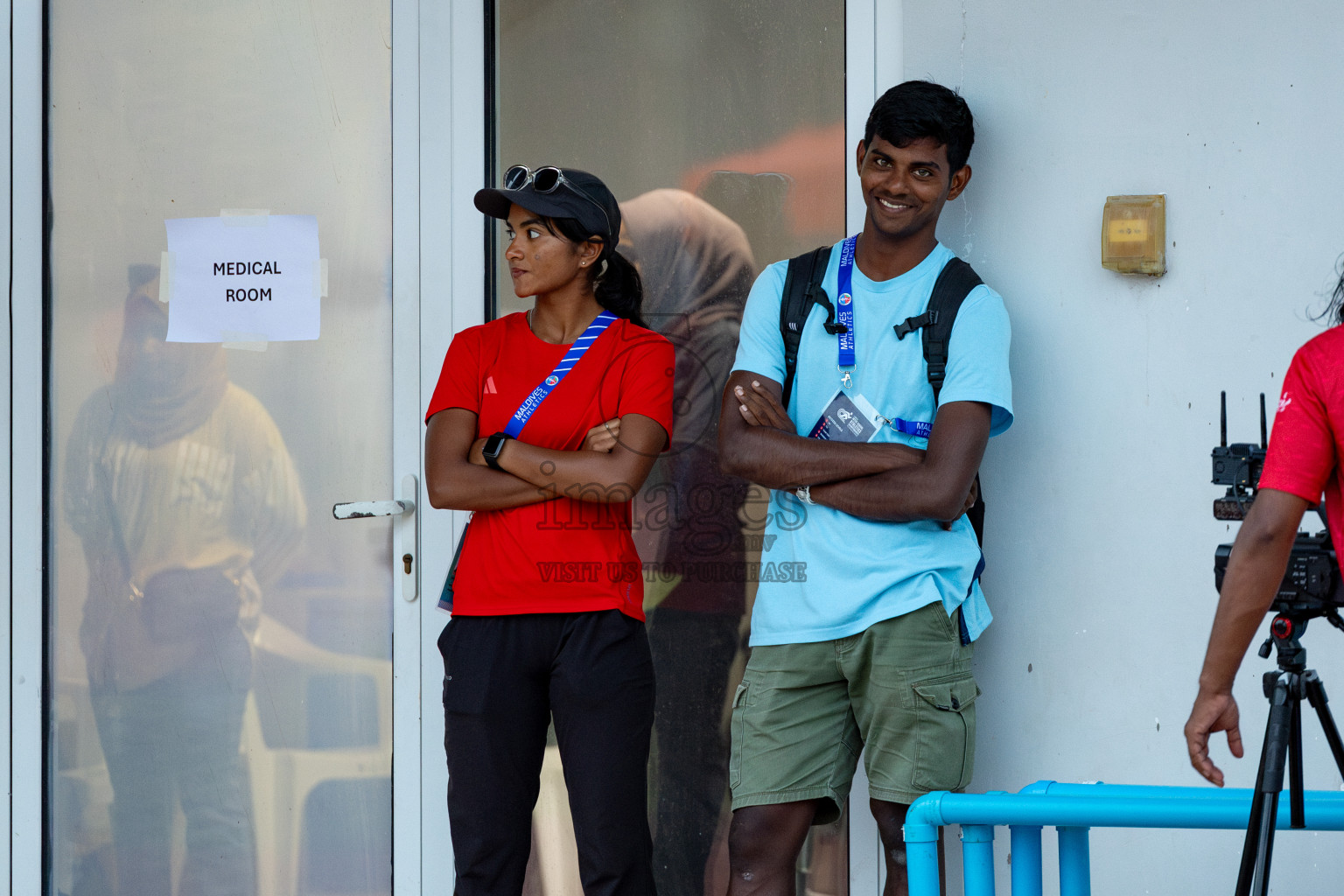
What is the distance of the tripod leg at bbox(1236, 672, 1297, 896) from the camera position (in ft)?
4.71

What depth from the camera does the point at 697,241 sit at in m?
3.02

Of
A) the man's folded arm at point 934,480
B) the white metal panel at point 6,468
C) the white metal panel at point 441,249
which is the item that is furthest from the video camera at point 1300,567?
the white metal panel at point 6,468

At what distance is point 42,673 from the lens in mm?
3281

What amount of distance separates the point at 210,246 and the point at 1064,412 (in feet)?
7.15

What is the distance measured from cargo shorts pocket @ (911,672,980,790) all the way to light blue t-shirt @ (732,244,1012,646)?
0.14 meters

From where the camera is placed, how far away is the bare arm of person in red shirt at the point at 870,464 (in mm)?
2357

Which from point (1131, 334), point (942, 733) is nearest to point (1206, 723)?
point (942, 733)

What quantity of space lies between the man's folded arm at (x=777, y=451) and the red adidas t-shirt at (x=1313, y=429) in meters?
0.74

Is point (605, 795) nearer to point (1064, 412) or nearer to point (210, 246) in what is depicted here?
point (1064, 412)

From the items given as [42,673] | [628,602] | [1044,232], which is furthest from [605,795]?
[42,673]

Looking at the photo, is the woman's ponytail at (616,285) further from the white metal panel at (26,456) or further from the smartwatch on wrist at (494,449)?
the white metal panel at (26,456)

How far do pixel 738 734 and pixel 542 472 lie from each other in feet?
2.19

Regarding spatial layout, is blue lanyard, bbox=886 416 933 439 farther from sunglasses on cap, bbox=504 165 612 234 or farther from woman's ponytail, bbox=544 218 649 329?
sunglasses on cap, bbox=504 165 612 234

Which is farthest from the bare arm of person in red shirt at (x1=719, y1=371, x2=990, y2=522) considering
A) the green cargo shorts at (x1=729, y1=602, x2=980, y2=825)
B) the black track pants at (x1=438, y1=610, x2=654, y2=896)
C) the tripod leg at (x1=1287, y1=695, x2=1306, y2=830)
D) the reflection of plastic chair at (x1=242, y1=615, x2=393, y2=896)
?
the reflection of plastic chair at (x1=242, y1=615, x2=393, y2=896)
